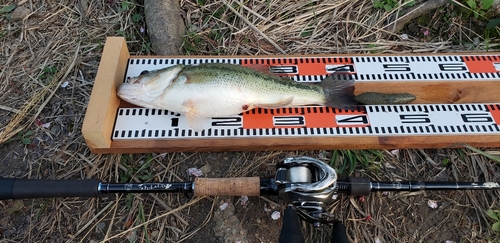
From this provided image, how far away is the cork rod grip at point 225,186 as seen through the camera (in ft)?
9.85

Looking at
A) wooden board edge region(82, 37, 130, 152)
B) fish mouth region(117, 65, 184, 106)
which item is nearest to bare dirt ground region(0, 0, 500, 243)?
wooden board edge region(82, 37, 130, 152)

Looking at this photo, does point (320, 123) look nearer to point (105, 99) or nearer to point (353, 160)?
point (353, 160)

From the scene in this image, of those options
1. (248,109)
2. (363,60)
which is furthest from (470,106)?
(248,109)

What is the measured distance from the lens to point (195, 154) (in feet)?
11.8

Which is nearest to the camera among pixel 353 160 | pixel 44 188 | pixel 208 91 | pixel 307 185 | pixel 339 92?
pixel 307 185

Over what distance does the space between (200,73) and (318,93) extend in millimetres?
1136

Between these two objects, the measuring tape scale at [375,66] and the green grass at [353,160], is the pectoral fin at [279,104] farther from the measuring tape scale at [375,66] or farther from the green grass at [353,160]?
the green grass at [353,160]

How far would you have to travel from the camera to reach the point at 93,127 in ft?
10.7

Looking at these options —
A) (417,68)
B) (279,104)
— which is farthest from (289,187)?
(417,68)

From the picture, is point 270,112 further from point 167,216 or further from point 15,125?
point 15,125

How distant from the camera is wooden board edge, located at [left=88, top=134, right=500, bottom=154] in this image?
3.46 meters

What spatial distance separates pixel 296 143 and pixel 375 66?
136 centimetres

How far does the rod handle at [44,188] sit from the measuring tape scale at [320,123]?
0.63 meters

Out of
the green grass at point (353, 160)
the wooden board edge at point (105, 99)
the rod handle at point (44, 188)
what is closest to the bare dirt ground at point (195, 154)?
the green grass at point (353, 160)
